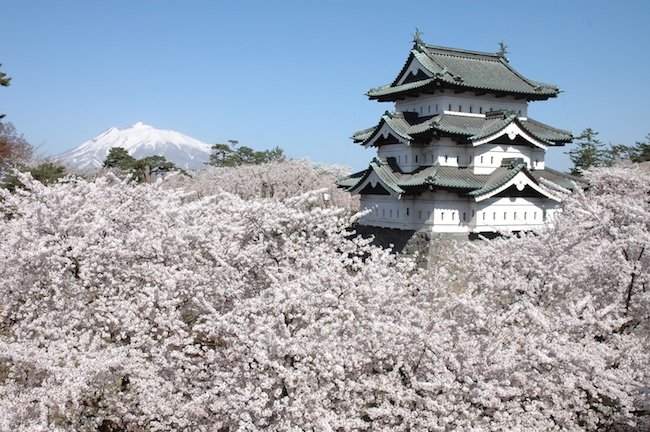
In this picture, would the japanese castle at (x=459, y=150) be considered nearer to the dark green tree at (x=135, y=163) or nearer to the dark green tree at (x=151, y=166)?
the dark green tree at (x=151, y=166)

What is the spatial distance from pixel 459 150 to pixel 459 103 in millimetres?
2408

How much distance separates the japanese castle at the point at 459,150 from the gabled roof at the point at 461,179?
0.16 ft

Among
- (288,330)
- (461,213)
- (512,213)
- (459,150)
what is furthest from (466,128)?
(288,330)

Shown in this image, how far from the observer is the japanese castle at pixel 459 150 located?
A: 2294cm

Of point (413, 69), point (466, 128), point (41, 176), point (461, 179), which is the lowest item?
point (41, 176)

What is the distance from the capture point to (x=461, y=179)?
2292cm

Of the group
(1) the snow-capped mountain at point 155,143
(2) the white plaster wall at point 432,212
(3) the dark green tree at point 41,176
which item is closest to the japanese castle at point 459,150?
(2) the white plaster wall at point 432,212

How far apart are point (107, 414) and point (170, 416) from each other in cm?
134

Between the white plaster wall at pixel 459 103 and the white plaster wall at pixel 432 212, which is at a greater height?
the white plaster wall at pixel 459 103

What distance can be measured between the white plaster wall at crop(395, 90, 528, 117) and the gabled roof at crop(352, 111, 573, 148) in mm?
346

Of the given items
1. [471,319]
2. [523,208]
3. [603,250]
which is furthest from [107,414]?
[523,208]

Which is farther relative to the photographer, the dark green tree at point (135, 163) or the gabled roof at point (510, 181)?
the dark green tree at point (135, 163)

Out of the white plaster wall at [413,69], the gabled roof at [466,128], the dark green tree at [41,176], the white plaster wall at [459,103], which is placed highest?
the white plaster wall at [413,69]

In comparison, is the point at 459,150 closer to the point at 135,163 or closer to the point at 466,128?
the point at 466,128
